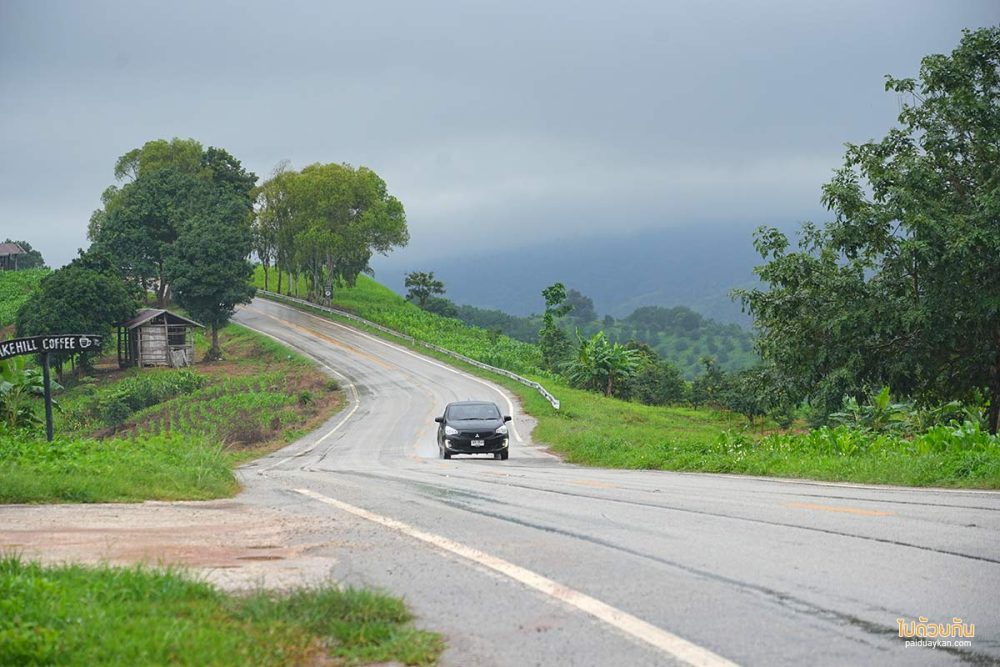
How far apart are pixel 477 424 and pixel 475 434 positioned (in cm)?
44

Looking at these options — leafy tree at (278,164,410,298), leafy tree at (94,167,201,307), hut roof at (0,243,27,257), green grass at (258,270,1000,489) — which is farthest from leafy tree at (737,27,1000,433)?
hut roof at (0,243,27,257)

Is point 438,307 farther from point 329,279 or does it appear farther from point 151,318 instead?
point 151,318

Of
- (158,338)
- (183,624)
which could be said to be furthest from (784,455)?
(158,338)

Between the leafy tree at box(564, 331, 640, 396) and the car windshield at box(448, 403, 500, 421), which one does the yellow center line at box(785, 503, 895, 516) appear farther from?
the leafy tree at box(564, 331, 640, 396)

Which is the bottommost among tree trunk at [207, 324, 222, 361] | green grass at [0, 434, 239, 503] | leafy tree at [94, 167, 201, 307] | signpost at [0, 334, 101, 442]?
green grass at [0, 434, 239, 503]

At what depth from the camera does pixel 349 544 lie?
27.6 ft

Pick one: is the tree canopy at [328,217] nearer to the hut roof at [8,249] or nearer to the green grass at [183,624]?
the hut roof at [8,249]

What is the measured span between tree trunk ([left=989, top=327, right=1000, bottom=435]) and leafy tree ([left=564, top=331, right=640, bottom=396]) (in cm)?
3521

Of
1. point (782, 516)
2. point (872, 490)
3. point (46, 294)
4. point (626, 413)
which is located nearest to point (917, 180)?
point (872, 490)

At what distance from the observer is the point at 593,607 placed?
19.7 feet

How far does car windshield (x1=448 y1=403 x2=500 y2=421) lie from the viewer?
90.6ft

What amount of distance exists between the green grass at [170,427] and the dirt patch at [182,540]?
1235mm

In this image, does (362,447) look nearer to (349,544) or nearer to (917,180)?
(917,180)

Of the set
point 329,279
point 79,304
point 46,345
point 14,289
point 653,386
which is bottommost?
point 653,386
